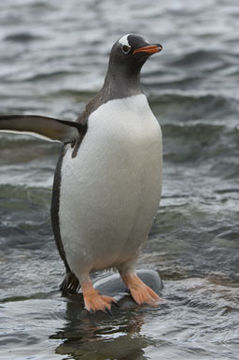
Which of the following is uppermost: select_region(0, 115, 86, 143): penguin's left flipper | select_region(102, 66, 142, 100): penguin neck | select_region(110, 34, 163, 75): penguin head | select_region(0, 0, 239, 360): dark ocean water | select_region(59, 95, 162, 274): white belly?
select_region(110, 34, 163, 75): penguin head

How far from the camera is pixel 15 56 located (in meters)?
14.7

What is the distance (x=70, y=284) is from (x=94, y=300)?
418 mm

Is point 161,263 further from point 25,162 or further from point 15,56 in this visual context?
point 15,56

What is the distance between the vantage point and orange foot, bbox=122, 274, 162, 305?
551 centimetres

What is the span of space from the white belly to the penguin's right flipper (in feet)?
0.74

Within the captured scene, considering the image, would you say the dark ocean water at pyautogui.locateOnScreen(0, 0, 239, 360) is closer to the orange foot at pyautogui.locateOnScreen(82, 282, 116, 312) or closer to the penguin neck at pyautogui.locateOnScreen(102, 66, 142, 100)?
the orange foot at pyautogui.locateOnScreen(82, 282, 116, 312)

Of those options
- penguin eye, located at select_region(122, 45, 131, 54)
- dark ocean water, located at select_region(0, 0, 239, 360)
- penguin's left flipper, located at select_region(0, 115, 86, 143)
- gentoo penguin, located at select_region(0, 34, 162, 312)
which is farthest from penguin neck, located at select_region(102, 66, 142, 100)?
Result: dark ocean water, located at select_region(0, 0, 239, 360)

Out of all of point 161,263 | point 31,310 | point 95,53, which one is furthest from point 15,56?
point 31,310

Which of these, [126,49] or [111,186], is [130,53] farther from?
[111,186]

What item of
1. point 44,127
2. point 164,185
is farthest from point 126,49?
point 164,185

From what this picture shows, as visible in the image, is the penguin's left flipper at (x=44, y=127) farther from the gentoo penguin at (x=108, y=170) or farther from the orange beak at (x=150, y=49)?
the orange beak at (x=150, y=49)

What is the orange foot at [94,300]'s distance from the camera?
536 centimetres

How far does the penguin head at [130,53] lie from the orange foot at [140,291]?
135cm

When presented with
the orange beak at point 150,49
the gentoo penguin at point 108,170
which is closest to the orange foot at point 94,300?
the gentoo penguin at point 108,170
